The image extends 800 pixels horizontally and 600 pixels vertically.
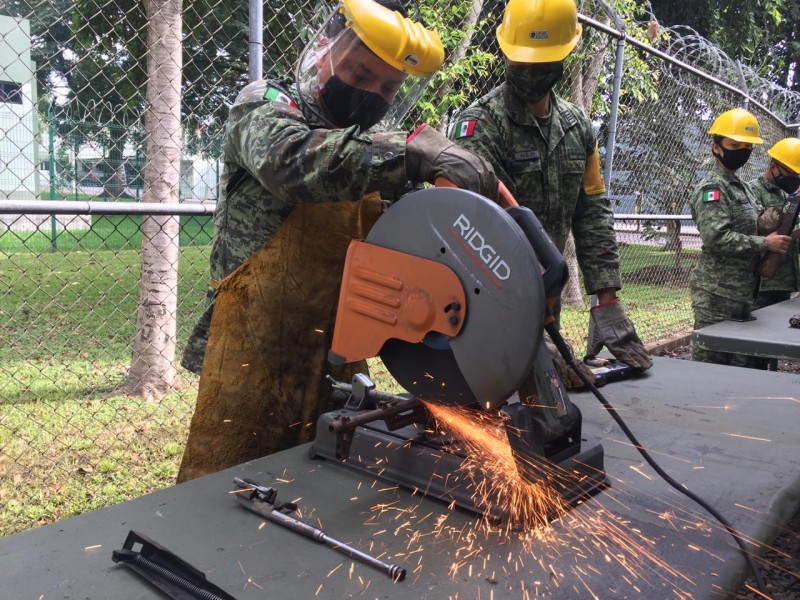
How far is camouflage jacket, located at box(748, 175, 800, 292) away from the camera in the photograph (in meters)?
5.43

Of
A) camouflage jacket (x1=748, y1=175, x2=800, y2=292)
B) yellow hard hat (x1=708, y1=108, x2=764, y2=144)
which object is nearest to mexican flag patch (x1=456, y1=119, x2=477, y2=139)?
yellow hard hat (x1=708, y1=108, x2=764, y2=144)

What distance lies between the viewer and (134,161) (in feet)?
21.8

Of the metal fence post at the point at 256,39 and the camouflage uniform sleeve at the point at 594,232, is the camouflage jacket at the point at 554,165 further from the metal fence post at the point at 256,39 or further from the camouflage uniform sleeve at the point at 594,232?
the metal fence post at the point at 256,39

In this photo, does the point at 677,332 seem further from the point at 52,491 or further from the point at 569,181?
the point at 52,491

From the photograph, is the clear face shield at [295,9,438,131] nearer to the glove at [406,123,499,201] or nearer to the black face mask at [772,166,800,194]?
the glove at [406,123,499,201]

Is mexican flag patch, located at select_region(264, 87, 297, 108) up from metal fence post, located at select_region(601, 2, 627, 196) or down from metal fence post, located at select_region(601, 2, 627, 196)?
down

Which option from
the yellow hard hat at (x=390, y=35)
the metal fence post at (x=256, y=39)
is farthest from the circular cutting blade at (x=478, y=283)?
the metal fence post at (x=256, y=39)

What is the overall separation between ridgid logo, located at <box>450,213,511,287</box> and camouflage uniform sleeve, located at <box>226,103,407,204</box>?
0.26 m

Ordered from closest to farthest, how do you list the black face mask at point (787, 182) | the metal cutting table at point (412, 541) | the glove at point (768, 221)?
the metal cutting table at point (412, 541), the glove at point (768, 221), the black face mask at point (787, 182)

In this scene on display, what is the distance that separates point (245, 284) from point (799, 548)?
305cm

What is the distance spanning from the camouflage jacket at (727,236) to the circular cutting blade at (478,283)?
3.82 metres

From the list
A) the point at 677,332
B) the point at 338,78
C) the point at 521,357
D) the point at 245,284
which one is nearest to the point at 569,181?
the point at 338,78

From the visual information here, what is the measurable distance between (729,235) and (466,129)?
9.08 feet

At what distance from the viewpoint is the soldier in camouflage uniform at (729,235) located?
178 inches
